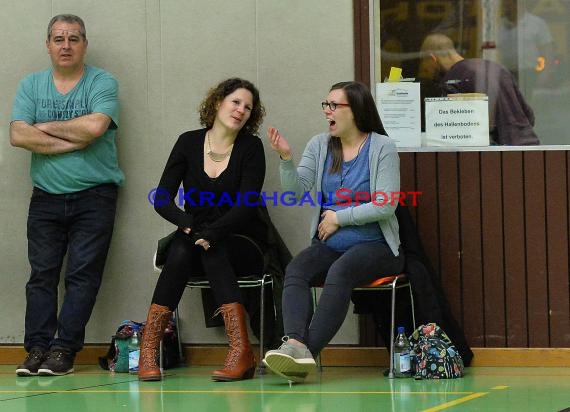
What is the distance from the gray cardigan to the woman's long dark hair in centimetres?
6

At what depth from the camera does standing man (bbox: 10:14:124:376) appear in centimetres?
682

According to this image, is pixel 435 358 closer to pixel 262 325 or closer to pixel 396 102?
pixel 262 325

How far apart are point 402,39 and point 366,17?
24 centimetres

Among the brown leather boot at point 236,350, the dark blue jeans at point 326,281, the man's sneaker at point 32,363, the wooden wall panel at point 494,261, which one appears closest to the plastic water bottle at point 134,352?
the man's sneaker at point 32,363

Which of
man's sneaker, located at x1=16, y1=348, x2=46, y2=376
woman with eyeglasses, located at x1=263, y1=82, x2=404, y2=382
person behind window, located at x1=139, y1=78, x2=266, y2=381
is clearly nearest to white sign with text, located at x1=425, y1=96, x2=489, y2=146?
woman with eyeglasses, located at x1=263, y1=82, x2=404, y2=382

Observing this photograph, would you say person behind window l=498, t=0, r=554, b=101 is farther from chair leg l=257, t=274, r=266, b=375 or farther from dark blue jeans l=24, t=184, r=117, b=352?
dark blue jeans l=24, t=184, r=117, b=352

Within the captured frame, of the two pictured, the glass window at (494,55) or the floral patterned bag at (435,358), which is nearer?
the floral patterned bag at (435,358)

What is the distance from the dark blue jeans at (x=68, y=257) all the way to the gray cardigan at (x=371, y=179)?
51.5 inches

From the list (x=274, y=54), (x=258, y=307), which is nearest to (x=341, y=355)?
(x=258, y=307)

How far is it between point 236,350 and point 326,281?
605 mm

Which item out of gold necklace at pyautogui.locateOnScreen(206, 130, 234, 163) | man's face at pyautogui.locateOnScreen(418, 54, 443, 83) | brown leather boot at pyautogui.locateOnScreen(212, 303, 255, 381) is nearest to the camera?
brown leather boot at pyautogui.locateOnScreen(212, 303, 255, 381)

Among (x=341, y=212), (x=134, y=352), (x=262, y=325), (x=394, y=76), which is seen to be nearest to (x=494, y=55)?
(x=394, y=76)

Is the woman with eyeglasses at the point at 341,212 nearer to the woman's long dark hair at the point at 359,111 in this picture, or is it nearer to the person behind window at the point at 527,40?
the woman's long dark hair at the point at 359,111

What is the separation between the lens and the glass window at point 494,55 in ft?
22.0
